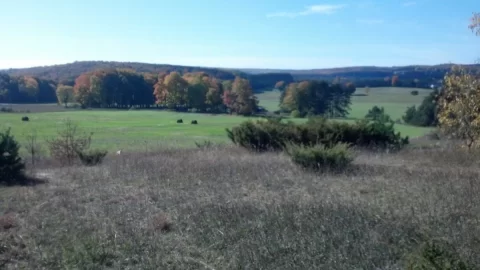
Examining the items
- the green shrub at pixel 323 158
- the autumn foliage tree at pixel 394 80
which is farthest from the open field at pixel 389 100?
the green shrub at pixel 323 158

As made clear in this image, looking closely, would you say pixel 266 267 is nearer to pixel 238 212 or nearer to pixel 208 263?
pixel 208 263

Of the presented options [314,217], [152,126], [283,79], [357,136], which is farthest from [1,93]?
[314,217]

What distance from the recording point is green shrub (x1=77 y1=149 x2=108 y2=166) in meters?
18.1

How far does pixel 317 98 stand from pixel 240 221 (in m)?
54.5

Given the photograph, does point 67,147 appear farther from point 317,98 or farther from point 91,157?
point 317,98

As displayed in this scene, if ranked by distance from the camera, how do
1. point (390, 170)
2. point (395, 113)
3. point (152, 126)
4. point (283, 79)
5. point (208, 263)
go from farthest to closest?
point (283, 79), point (395, 113), point (152, 126), point (390, 170), point (208, 263)

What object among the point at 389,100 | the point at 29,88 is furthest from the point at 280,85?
the point at 29,88

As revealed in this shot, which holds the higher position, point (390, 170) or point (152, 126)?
point (390, 170)

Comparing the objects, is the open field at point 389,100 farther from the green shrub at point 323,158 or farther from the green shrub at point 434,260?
the green shrub at point 434,260

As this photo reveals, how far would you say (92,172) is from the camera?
553 inches

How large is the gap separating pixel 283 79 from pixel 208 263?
7726cm

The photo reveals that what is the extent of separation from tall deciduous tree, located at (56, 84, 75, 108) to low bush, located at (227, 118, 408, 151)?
49511mm

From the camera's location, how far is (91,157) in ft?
60.1

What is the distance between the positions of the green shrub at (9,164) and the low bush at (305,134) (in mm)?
9453
